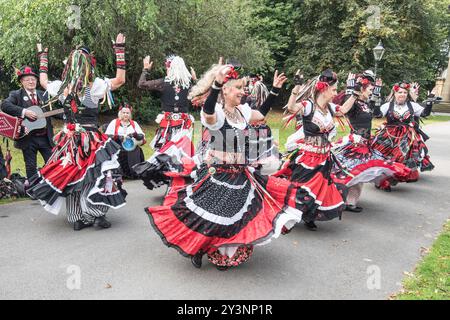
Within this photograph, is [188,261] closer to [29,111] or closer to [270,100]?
[270,100]

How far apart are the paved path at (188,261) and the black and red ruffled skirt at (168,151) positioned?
55cm

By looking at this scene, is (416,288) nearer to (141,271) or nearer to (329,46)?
(141,271)

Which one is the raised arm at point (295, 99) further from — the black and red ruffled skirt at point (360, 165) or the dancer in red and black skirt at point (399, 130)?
the dancer in red and black skirt at point (399, 130)

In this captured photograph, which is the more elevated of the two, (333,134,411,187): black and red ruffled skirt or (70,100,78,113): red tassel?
(70,100,78,113): red tassel

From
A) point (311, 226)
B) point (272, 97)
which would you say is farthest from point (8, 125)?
point (311, 226)

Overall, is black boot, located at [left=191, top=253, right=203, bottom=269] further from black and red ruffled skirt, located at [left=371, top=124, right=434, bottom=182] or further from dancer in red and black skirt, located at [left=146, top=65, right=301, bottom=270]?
black and red ruffled skirt, located at [left=371, top=124, right=434, bottom=182]

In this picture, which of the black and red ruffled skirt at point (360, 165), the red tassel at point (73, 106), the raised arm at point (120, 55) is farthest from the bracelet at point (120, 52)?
the black and red ruffled skirt at point (360, 165)

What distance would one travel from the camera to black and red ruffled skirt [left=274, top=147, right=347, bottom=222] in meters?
5.52

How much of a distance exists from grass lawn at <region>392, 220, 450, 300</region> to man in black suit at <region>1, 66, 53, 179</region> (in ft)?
18.5

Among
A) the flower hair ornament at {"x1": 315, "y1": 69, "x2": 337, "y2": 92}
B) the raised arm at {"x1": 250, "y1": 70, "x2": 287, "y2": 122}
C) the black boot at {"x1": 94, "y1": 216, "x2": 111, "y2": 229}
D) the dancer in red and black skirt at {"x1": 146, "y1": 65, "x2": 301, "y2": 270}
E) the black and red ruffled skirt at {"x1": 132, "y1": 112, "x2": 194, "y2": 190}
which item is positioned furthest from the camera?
the black and red ruffled skirt at {"x1": 132, "y1": 112, "x2": 194, "y2": 190}

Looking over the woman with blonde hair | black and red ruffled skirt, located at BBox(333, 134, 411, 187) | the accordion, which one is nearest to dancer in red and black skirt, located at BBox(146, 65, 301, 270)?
black and red ruffled skirt, located at BBox(333, 134, 411, 187)

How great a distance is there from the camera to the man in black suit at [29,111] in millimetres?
6906

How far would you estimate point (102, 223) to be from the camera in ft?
19.0
